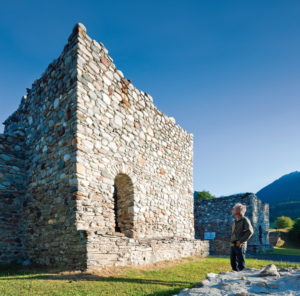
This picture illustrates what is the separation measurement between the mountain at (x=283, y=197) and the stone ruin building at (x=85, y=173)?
55493 mm

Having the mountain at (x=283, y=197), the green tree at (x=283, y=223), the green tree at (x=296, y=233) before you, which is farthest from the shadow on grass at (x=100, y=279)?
the mountain at (x=283, y=197)

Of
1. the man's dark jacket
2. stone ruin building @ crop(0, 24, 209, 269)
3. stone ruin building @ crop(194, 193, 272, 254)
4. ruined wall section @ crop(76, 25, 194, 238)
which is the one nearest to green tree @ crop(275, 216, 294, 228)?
stone ruin building @ crop(194, 193, 272, 254)

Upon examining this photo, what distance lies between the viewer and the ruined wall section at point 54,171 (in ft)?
18.7

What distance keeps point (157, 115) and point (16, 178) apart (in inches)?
218

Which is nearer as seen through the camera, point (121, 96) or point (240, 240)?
point (240, 240)

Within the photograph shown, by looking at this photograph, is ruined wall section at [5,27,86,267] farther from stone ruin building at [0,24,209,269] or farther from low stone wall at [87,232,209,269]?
low stone wall at [87,232,209,269]

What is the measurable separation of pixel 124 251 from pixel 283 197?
3797 inches

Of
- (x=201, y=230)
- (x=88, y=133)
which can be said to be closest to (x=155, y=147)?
(x=88, y=133)

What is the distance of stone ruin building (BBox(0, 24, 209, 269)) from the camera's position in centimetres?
579

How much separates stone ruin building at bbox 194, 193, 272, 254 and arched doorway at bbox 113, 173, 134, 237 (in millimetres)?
10523

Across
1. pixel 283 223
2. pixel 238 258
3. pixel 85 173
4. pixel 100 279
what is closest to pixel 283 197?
pixel 283 223

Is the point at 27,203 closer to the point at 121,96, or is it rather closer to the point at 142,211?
the point at 142,211

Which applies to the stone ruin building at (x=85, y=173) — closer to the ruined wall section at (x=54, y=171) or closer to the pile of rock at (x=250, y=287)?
the ruined wall section at (x=54, y=171)

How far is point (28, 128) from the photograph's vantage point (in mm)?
8453
